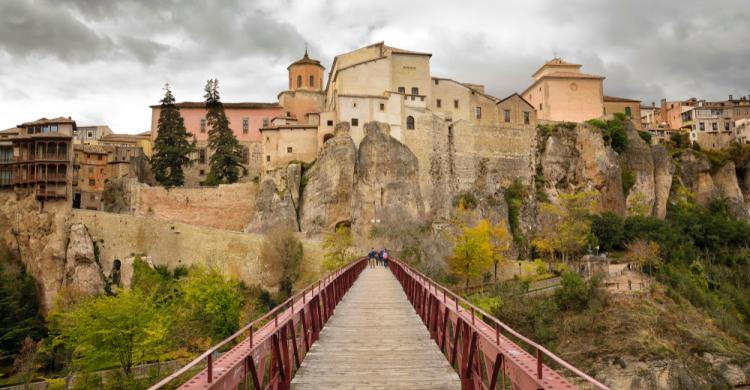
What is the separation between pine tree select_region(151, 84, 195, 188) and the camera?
52000 mm

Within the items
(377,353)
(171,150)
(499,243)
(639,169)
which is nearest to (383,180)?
(499,243)

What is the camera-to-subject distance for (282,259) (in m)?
37.8

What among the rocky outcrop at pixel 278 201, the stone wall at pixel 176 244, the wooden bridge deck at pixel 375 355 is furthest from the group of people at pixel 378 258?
the wooden bridge deck at pixel 375 355

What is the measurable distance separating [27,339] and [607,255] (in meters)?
45.7

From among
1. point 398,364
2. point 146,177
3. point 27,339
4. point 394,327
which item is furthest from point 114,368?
point 146,177

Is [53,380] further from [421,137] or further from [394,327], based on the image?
[421,137]

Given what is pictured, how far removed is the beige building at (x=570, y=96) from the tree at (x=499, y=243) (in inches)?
730

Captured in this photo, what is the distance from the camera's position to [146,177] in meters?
56.2

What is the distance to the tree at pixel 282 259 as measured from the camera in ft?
124

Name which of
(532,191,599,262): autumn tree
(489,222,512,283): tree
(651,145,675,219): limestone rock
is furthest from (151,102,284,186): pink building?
(651,145,675,219): limestone rock

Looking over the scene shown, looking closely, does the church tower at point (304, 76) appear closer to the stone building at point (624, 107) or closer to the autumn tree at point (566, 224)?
the autumn tree at point (566, 224)

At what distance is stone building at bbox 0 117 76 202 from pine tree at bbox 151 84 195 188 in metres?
8.74

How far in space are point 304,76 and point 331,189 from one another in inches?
772

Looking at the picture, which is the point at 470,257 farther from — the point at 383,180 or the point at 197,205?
the point at 197,205
